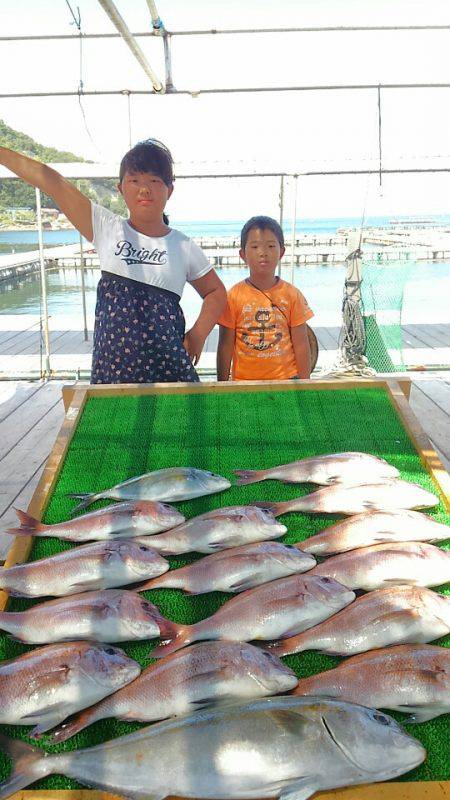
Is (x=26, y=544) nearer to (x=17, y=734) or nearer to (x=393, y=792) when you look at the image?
(x=17, y=734)

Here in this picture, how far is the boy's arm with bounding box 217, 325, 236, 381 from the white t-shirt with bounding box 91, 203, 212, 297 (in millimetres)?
709

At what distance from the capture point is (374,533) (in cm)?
211

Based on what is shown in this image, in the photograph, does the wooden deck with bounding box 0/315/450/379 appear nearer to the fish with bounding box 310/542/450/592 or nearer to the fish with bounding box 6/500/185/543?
the fish with bounding box 6/500/185/543

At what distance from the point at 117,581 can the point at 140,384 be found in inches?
52.3

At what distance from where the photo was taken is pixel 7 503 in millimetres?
3990

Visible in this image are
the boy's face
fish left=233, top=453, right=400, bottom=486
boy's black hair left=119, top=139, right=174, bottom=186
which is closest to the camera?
fish left=233, top=453, right=400, bottom=486

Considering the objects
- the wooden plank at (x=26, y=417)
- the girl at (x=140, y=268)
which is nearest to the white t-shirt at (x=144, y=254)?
the girl at (x=140, y=268)

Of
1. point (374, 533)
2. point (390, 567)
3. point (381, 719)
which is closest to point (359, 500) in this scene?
point (374, 533)

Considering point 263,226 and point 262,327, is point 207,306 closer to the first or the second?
point 262,327

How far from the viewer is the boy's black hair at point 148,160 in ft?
9.27

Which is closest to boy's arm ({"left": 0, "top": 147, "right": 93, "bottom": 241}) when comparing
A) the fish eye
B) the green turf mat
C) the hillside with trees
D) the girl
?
the girl

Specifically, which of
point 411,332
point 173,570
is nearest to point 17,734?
point 173,570

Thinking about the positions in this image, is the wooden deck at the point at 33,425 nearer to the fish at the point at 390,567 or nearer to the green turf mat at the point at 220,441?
the green turf mat at the point at 220,441

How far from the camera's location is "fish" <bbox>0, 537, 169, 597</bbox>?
6.21ft
